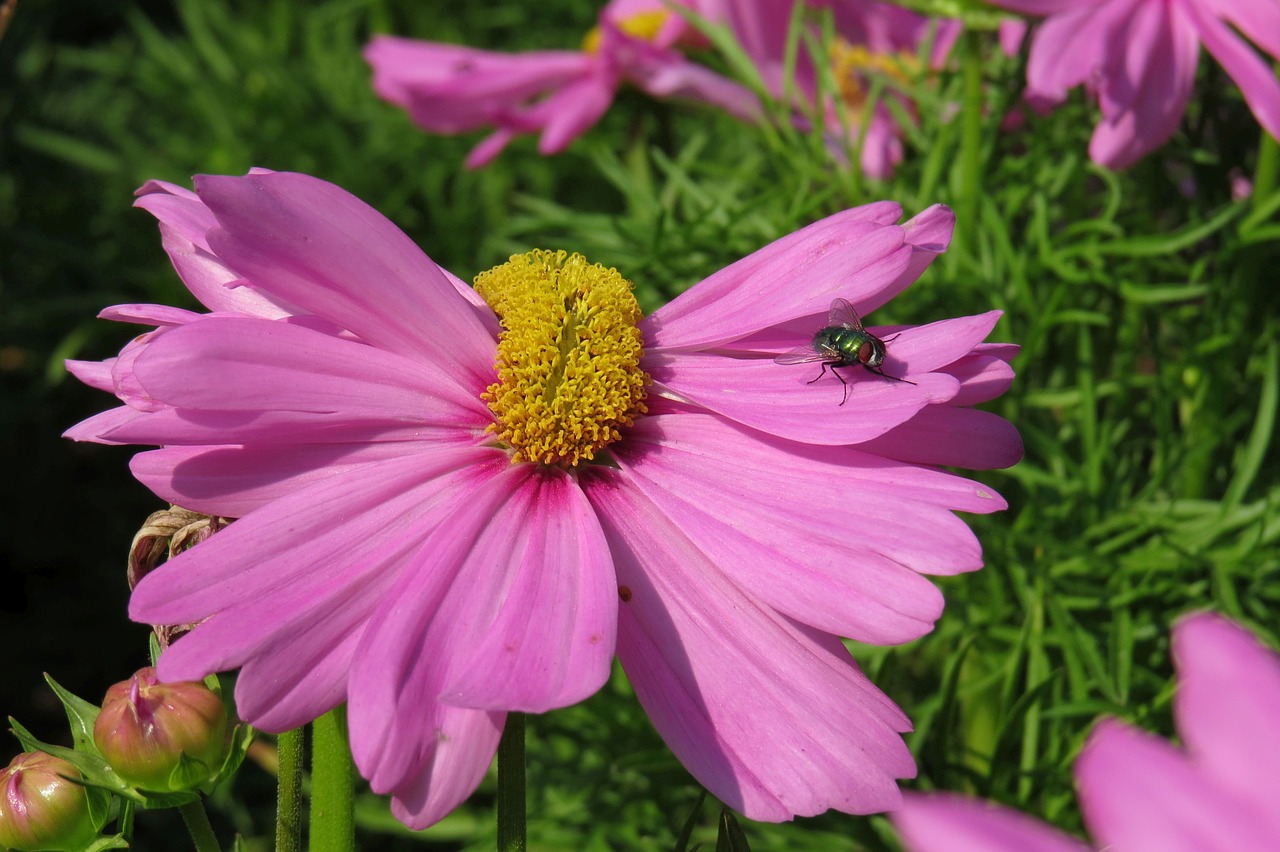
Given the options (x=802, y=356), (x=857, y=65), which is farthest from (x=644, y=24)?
(x=802, y=356)

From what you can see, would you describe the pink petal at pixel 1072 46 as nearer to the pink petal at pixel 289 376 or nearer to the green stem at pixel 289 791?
the pink petal at pixel 289 376

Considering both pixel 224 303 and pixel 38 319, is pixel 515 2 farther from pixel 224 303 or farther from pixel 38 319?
pixel 224 303

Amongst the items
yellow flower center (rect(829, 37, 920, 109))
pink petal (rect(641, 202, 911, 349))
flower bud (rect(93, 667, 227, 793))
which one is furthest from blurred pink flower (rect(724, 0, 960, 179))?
flower bud (rect(93, 667, 227, 793))

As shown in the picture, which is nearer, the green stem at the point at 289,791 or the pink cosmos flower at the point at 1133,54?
the green stem at the point at 289,791

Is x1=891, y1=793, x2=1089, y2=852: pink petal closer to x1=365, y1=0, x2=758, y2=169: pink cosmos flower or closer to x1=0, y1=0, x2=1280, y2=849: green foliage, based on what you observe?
x1=0, y1=0, x2=1280, y2=849: green foliage

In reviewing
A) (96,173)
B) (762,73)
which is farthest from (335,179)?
(762,73)

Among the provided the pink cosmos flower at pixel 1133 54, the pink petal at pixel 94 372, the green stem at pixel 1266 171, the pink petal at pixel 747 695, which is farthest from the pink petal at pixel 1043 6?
the pink petal at pixel 94 372

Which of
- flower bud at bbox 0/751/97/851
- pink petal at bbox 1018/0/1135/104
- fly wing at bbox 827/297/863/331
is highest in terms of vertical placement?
pink petal at bbox 1018/0/1135/104
